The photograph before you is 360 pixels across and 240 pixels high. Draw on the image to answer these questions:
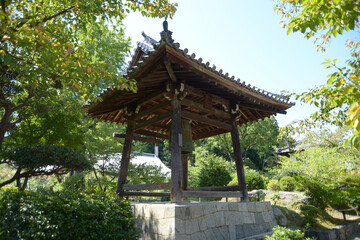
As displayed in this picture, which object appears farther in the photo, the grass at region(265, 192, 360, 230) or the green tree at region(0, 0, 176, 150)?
the grass at region(265, 192, 360, 230)

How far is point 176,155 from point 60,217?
2.25 metres

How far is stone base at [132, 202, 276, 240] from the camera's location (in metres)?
3.84

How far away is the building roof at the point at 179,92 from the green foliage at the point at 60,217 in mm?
2111

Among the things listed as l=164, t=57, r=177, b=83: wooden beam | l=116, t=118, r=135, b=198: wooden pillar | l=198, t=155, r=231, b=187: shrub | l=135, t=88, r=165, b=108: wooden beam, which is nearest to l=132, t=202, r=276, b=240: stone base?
l=116, t=118, r=135, b=198: wooden pillar

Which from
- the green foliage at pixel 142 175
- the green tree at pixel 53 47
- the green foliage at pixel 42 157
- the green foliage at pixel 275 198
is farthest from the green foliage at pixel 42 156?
the green foliage at pixel 275 198

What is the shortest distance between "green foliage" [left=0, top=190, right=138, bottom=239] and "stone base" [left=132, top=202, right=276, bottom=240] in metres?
0.60

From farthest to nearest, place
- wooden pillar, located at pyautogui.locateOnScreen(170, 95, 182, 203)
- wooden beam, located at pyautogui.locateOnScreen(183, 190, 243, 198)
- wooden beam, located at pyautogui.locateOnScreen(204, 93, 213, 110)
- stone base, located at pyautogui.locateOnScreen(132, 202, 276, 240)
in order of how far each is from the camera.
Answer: wooden beam, located at pyautogui.locateOnScreen(204, 93, 213, 110) → wooden beam, located at pyautogui.locateOnScreen(183, 190, 243, 198) → wooden pillar, located at pyautogui.locateOnScreen(170, 95, 182, 203) → stone base, located at pyautogui.locateOnScreen(132, 202, 276, 240)

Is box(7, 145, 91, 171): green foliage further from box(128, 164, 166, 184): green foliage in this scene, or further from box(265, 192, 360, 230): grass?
box(265, 192, 360, 230): grass

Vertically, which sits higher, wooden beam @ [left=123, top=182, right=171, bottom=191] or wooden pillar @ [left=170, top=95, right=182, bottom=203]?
wooden pillar @ [left=170, top=95, right=182, bottom=203]

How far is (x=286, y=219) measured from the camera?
6.90m

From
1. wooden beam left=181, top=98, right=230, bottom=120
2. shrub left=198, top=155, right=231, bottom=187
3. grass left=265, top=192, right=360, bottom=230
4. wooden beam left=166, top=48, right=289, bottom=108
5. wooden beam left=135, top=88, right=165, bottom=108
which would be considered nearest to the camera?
wooden beam left=166, top=48, right=289, bottom=108

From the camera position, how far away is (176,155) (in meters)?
4.56

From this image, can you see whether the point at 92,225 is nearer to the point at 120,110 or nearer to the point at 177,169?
the point at 177,169

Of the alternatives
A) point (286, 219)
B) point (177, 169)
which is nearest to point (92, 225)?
point (177, 169)
